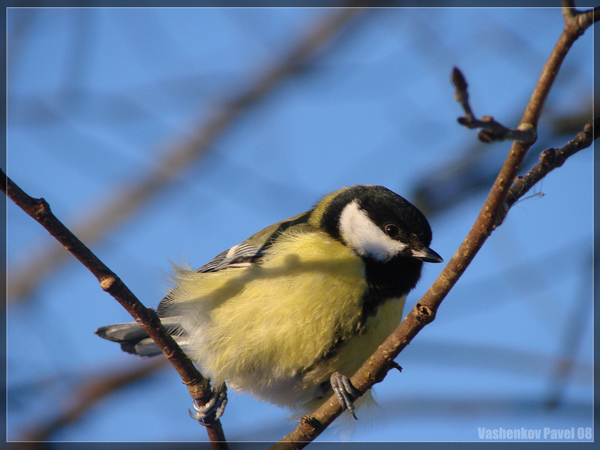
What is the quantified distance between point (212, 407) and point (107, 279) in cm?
93

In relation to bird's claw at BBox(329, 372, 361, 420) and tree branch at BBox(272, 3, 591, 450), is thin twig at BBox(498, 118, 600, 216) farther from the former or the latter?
bird's claw at BBox(329, 372, 361, 420)

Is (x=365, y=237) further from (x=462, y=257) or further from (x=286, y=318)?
(x=462, y=257)

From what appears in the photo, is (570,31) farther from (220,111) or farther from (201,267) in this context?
(220,111)

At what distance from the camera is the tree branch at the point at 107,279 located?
50.8 inches

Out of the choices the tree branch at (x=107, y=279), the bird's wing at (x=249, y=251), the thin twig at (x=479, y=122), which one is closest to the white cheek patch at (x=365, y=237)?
the bird's wing at (x=249, y=251)

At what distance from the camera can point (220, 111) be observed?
4.07 m

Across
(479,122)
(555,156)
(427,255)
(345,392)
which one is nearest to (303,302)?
(345,392)

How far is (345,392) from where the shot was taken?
6.25ft

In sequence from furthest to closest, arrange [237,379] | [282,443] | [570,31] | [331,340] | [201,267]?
[201,267] → [237,379] → [331,340] → [282,443] → [570,31]

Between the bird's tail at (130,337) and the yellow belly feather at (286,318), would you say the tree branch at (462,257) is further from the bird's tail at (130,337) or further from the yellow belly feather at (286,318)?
the bird's tail at (130,337)

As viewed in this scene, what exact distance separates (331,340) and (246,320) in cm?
34

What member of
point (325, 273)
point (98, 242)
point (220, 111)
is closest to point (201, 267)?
point (325, 273)

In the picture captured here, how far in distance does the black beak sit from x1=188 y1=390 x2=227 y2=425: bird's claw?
1.02m

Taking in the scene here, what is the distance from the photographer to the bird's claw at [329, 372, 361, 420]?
Answer: 71.5 inches
